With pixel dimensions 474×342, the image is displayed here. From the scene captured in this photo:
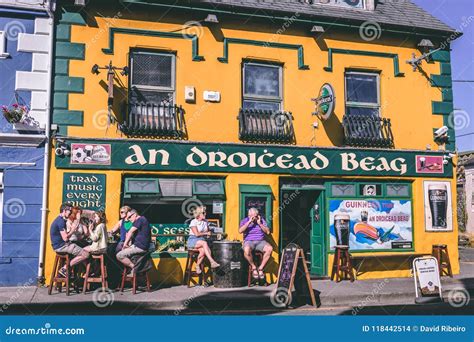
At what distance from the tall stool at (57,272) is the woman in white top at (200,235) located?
2519 millimetres

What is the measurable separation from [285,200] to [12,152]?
6606mm

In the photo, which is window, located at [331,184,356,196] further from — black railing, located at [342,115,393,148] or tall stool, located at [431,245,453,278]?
tall stool, located at [431,245,453,278]

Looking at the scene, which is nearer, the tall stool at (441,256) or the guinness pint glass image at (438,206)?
the tall stool at (441,256)

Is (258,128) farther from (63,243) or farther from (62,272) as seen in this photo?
(62,272)

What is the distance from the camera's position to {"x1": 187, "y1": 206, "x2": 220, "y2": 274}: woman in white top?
10.3 m

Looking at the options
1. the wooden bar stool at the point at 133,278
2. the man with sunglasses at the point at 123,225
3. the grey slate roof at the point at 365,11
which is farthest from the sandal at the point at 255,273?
the grey slate roof at the point at 365,11

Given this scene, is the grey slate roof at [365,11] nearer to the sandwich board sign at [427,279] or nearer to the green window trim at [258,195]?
the green window trim at [258,195]

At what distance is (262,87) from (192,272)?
15.4 ft

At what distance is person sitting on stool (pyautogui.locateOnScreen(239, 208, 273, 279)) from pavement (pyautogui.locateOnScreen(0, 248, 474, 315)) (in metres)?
0.47

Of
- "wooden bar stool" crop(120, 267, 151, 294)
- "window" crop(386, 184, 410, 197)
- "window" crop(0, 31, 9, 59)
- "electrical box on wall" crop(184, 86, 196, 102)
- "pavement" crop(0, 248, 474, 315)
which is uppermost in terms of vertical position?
"window" crop(0, 31, 9, 59)

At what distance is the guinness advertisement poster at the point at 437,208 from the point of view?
1255 cm

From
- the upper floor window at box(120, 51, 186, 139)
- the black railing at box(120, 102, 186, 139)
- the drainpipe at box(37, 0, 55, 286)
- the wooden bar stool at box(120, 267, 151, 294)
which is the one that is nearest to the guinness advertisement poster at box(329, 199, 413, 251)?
the black railing at box(120, 102, 186, 139)

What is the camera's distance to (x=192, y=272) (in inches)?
421

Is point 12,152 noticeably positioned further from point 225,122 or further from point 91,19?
point 225,122
